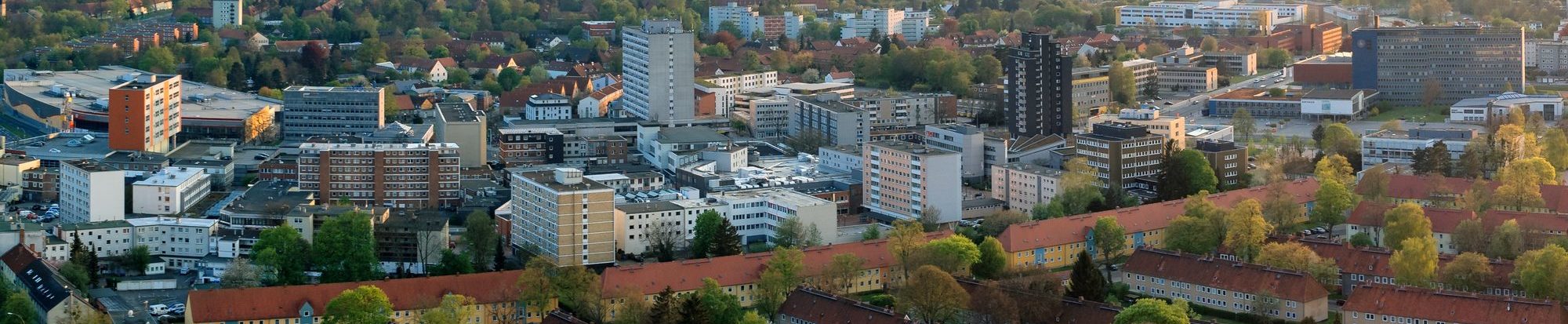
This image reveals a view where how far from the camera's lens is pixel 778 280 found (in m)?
27.2

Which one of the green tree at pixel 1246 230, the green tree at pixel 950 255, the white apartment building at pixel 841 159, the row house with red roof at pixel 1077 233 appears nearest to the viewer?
the green tree at pixel 950 255

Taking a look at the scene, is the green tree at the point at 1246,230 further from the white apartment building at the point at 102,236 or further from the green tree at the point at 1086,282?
the white apartment building at the point at 102,236

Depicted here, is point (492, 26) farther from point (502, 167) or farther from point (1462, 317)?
point (1462, 317)

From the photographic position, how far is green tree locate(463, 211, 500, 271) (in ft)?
98.3

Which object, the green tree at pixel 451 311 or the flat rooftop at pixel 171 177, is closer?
the green tree at pixel 451 311

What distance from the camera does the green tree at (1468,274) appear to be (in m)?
27.0

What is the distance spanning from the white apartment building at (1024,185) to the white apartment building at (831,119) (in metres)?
4.26

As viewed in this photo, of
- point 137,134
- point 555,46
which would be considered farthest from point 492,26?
point 137,134

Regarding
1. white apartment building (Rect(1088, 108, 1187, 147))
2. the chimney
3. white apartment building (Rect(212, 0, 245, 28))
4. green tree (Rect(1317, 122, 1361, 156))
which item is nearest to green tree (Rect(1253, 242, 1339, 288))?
the chimney

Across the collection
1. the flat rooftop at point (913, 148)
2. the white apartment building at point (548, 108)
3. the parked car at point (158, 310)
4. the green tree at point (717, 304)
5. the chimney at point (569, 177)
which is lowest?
the parked car at point (158, 310)

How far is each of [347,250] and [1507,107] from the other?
70.7 ft

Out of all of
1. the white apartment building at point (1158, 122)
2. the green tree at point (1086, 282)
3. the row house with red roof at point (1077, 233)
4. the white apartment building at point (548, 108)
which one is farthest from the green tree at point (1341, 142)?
the white apartment building at point (548, 108)

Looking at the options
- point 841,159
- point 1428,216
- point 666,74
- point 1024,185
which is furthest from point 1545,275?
point 666,74

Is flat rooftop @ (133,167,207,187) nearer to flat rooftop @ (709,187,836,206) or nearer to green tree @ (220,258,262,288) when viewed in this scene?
green tree @ (220,258,262,288)
